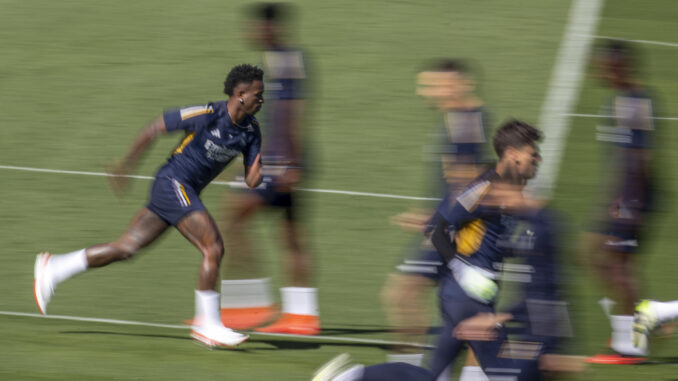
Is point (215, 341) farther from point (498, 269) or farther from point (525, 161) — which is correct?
point (525, 161)

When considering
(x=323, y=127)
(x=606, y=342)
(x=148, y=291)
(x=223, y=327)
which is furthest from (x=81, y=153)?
(x=606, y=342)

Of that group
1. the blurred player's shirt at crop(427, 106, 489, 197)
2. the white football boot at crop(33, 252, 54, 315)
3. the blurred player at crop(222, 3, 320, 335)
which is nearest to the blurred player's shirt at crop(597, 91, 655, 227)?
the blurred player's shirt at crop(427, 106, 489, 197)

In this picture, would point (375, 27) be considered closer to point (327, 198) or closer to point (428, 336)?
point (327, 198)

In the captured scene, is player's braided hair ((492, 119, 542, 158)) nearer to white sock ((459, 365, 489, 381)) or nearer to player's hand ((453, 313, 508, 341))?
player's hand ((453, 313, 508, 341))

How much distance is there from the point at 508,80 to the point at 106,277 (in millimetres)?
6949

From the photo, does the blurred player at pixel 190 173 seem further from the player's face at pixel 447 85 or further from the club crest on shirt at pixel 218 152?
the player's face at pixel 447 85

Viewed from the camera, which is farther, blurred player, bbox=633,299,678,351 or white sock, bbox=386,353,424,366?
blurred player, bbox=633,299,678,351

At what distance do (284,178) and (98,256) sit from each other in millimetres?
1486

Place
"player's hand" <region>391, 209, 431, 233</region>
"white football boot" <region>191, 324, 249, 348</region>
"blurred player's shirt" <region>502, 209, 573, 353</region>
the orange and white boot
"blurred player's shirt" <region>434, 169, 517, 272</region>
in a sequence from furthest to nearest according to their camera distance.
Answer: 1. the orange and white boot
2. "white football boot" <region>191, 324, 249, 348</region>
3. "player's hand" <region>391, 209, 431, 233</region>
4. "blurred player's shirt" <region>434, 169, 517, 272</region>
5. "blurred player's shirt" <region>502, 209, 573, 353</region>

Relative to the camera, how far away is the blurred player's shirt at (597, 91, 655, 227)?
25.8 ft

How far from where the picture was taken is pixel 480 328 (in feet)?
19.6

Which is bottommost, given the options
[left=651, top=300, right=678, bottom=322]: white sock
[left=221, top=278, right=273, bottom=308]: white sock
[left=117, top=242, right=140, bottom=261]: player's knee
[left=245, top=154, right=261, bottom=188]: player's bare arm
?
[left=221, top=278, right=273, bottom=308]: white sock

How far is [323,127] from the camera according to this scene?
13500 mm

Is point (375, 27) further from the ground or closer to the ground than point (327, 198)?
further from the ground
